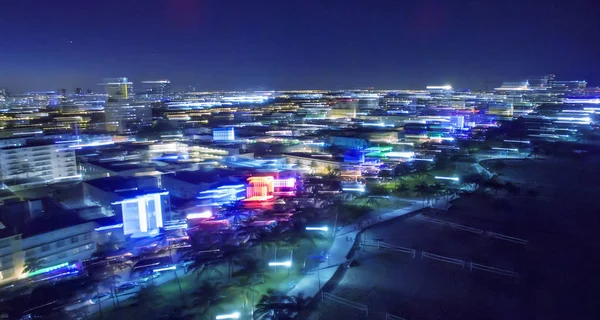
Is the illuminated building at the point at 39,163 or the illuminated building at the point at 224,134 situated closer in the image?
the illuminated building at the point at 39,163

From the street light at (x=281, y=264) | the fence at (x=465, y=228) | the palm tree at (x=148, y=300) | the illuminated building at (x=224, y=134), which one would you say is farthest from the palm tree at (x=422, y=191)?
the illuminated building at (x=224, y=134)

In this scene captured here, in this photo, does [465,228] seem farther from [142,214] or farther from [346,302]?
[142,214]

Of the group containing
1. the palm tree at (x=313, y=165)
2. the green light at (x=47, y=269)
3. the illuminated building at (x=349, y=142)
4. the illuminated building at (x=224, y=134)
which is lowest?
the green light at (x=47, y=269)

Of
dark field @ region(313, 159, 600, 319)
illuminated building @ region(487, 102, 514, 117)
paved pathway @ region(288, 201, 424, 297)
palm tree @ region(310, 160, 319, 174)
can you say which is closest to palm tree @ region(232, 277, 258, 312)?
paved pathway @ region(288, 201, 424, 297)

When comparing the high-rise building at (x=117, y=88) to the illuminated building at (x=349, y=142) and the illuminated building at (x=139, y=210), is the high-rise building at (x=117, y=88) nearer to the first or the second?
the illuminated building at (x=349, y=142)

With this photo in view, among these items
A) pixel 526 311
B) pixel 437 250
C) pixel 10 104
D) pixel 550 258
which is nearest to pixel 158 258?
pixel 437 250

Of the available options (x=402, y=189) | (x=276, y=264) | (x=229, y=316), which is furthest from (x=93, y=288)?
(x=402, y=189)

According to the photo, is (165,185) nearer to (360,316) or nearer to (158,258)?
(158,258)
